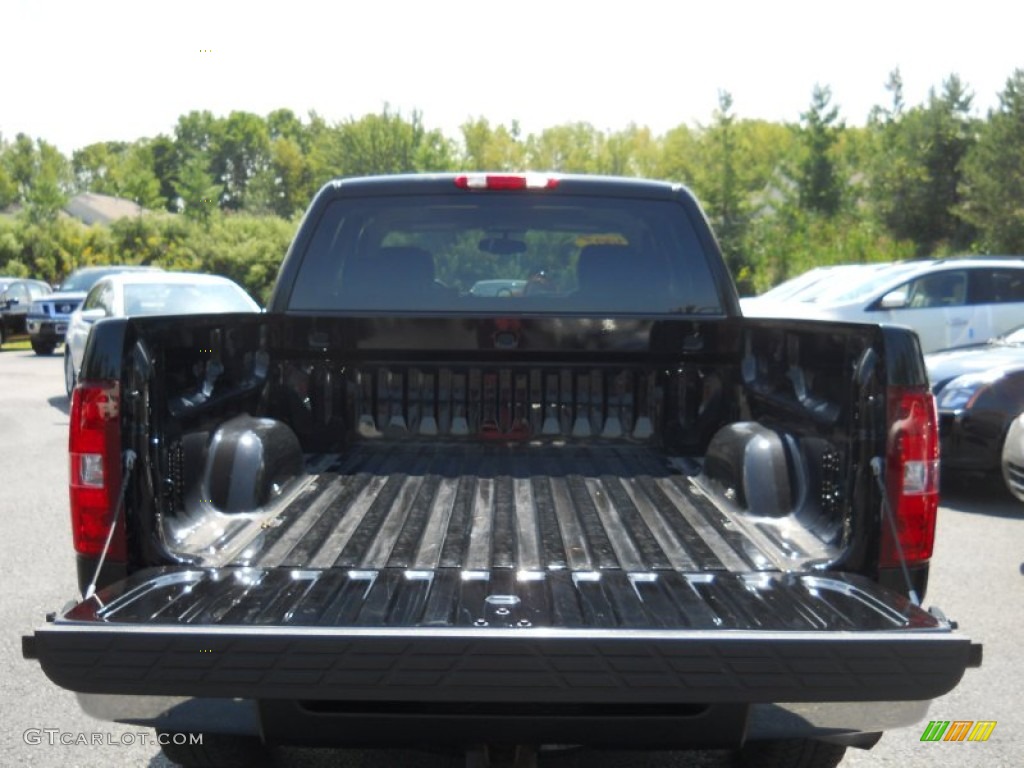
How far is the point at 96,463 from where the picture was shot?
2.92 metres

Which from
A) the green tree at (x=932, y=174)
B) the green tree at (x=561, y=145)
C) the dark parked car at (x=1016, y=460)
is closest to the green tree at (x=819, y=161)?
the green tree at (x=932, y=174)

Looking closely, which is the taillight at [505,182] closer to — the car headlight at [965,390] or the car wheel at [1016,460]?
the car wheel at [1016,460]

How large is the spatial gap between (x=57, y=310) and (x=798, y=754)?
2207 cm

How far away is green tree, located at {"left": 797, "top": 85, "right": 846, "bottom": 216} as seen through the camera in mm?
43906

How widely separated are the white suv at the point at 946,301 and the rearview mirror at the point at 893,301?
0.01 meters

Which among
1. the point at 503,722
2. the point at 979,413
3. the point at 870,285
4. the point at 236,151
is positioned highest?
the point at 236,151

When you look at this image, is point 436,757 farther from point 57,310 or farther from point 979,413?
point 57,310

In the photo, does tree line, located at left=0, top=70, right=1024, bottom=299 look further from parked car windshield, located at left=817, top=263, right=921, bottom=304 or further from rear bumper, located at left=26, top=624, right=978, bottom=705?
rear bumper, located at left=26, top=624, right=978, bottom=705

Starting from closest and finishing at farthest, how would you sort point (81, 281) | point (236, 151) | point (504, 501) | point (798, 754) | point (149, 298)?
point (798, 754)
point (504, 501)
point (149, 298)
point (81, 281)
point (236, 151)

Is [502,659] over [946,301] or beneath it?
over

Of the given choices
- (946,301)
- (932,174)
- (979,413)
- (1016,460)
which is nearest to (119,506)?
(1016,460)

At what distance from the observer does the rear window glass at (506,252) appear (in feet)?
14.3

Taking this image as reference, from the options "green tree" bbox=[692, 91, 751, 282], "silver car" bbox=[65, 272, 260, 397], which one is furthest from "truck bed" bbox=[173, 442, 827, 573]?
"green tree" bbox=[692, 91, 751, 282]

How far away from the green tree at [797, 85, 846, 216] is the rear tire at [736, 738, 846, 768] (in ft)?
144
